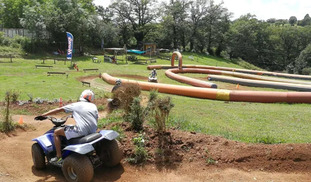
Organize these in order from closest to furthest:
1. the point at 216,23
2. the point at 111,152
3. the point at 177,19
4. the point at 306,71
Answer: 1. the point at 111,152
2. the point at 306,71
3. the point at 177,19
4. the point at 216,23

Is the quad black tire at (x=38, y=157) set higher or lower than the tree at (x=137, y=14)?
lower

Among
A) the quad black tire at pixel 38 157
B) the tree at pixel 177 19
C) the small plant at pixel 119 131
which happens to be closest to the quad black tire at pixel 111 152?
the small plant at pixel 119 131

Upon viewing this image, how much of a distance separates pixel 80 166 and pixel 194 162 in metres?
3.02

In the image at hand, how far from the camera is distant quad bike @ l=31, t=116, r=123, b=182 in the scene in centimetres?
533

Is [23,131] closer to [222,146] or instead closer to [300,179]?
[222,146]

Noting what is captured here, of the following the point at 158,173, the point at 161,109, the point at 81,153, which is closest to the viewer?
the point at 81,153

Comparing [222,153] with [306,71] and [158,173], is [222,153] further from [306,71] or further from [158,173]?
[306,71]

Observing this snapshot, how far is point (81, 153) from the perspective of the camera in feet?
17.0

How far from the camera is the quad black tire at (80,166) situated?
529 centimetres

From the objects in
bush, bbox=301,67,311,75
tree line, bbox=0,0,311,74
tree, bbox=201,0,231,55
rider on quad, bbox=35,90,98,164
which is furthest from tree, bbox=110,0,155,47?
rider on quad, bbox=35,90,98,164

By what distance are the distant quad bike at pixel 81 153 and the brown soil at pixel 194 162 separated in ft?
1.33

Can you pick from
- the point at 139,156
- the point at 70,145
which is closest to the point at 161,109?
the point at 139,156

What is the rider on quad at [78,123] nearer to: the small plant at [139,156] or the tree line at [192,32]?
the small plant at [139,156]

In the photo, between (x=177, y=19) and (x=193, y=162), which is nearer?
(x=193, y=162)
